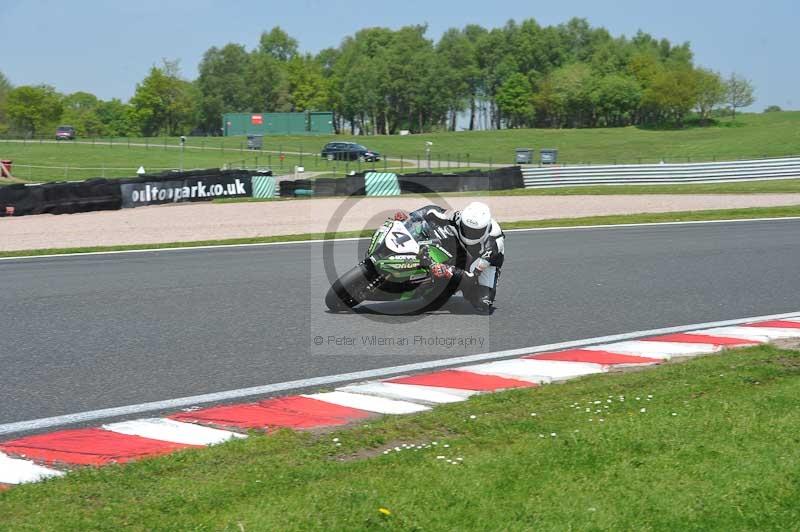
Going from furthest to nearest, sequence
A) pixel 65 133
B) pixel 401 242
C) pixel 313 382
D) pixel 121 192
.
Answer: pixel 65 133, pixel 121 192, pixel 401 242, pixel 313 382

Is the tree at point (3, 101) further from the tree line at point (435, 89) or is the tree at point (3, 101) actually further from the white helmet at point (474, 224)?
the white helmet at point (474, 224)

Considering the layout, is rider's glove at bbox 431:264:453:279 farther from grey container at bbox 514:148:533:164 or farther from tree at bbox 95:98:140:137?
tree at bbox 95:98:140:137

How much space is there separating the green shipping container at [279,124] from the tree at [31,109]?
2513cm

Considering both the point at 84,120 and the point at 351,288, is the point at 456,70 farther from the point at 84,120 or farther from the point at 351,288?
the point at 351,288

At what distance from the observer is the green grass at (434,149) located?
198 ft

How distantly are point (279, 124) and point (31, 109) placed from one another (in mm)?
31425

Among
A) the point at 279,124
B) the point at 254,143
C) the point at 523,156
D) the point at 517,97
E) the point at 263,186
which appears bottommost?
the point at 263,186

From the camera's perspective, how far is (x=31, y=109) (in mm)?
105312

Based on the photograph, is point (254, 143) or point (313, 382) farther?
point (254, 143)

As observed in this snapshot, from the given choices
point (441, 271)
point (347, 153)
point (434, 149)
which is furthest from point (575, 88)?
point (441, 271)

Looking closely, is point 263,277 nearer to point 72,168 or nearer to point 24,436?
point 24,436

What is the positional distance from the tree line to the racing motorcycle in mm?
107043

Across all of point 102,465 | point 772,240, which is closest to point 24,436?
point 102,465

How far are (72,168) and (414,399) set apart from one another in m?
53.3
